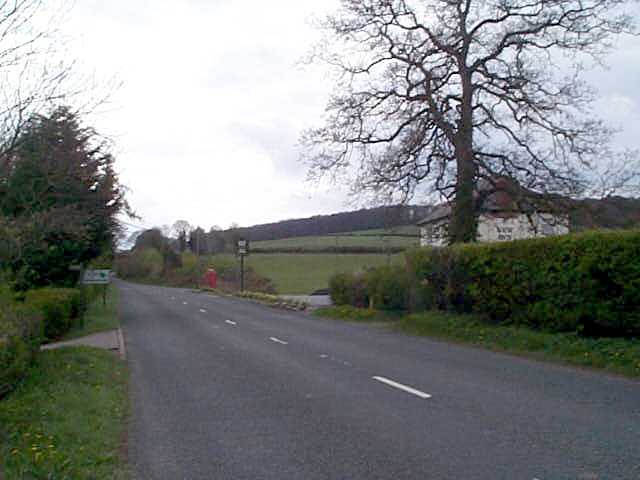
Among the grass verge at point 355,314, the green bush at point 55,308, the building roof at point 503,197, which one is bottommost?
the grass verge at point 355,314

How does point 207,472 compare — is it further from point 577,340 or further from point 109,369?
point 577,340

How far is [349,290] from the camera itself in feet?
110

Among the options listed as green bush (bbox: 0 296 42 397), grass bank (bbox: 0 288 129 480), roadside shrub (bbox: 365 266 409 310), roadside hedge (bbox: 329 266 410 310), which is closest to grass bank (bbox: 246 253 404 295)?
roadside hedge (bbox: 329 266 410 310)

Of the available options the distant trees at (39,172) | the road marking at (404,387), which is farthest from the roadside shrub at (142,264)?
the road marking at (404,387)

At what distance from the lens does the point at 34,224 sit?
13.2 m

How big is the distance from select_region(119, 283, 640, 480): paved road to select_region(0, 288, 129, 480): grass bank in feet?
1.12

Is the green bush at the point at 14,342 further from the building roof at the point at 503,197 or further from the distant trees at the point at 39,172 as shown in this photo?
the building roof at the point at 503,197

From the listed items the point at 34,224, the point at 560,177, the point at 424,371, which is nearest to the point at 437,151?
the point at 560,177

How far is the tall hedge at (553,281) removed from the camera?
581 inches

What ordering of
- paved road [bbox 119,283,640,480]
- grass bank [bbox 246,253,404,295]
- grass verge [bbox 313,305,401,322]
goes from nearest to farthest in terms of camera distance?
paved road [bbox 119,283,640,480] → grass verge [bbox 313,305,401,322] → grass bank [bbox 246,253,404,295]

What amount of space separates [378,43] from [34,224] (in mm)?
17378

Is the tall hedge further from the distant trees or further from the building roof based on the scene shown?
the distant trees

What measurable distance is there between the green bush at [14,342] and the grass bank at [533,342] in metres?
9.79

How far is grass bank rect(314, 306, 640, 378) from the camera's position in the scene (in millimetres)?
13568
